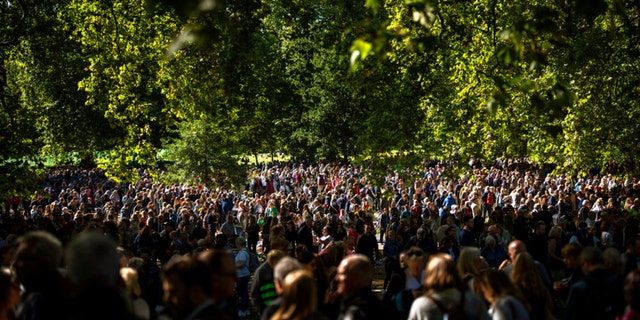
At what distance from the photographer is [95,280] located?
354cm

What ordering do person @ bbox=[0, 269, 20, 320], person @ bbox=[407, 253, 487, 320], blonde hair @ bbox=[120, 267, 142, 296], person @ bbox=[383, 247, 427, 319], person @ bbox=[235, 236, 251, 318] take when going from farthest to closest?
person @ bbox=[235, 236, 251, 318] < person @ bbox=[383, 247, 427, 319] < blonde hair @ bbox=[120, 267, 142, 296] < person @ bbox=[407, 253, 487, 320] < person @ bbox=[0, 269, 20, 320]

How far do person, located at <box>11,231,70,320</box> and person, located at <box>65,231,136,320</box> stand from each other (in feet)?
2.94

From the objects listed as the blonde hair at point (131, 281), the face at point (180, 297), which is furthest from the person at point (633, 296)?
the blonde hair at point (131, 281)

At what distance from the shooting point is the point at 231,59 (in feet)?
51.8

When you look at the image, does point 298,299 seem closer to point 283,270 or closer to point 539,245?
point 283,270

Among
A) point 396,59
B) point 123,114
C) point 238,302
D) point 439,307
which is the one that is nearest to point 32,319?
point 439,307

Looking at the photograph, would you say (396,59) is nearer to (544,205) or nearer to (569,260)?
(544,205)

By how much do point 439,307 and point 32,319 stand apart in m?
2.73

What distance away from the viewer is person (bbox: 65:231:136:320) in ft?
11.2

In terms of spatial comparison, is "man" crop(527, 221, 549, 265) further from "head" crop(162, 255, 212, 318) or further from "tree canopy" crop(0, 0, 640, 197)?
"head" crop(162, 255, 212, 318)

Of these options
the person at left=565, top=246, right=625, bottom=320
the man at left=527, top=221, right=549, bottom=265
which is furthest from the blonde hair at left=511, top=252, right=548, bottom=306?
the man at left=527, top=221, right=549, bottom=265

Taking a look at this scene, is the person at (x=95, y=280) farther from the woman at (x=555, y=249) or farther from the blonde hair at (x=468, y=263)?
the woman at (x=555, y=249)

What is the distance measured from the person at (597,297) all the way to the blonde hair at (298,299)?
109 inches

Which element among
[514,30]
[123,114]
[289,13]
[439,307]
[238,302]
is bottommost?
[238,302]
